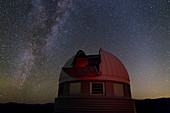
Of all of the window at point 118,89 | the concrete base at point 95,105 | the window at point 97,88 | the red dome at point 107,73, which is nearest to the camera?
the concrete base at point 95,105

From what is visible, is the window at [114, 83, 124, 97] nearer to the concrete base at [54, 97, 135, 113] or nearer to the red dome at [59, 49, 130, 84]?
the red dome at [59, 49, 130, 84]

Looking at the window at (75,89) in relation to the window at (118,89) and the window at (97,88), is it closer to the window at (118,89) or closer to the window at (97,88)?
the window at (97,88)

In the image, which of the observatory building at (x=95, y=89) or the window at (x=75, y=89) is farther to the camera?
the window at (x=75, y=89)

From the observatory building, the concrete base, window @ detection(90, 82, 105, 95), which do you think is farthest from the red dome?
the concrete base

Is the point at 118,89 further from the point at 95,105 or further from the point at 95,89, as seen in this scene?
the point at 95,105

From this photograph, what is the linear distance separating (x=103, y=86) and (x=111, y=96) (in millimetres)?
1012

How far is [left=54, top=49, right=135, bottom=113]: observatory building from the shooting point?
9836mm

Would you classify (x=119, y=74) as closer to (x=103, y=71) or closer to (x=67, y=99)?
(x=103, y=71)

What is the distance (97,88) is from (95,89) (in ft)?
0.62

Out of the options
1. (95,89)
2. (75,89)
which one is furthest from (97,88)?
(75,89)

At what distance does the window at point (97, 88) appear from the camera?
Answer: 34.0 ft

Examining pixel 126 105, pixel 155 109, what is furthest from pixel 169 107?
pixel 126 105

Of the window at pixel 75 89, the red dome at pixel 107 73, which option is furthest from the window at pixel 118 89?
the window at pixel 75 89

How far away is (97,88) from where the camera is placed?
413 inches
